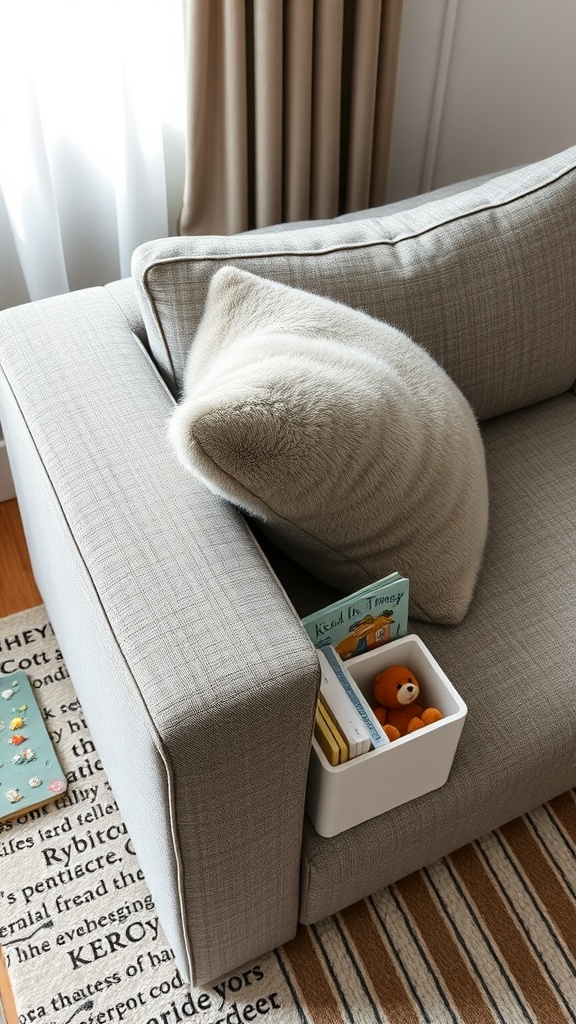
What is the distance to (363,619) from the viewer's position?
104cm

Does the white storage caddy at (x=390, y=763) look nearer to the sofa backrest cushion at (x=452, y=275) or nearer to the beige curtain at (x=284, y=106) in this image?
the sofa backrest cushion at (x=452, y=275)

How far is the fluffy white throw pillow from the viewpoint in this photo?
35.0 inches

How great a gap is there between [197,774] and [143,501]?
0.30 metres

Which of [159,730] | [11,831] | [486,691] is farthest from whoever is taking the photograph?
[11,831]

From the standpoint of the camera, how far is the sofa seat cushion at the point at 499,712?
43.5 inches

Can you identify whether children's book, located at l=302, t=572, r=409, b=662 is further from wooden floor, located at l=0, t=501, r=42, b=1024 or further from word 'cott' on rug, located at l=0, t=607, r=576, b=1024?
wooden floor, located at l=0, t=501, r=42, b=1024

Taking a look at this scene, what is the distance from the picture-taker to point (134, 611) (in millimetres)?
882

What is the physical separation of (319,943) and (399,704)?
0.45 meters

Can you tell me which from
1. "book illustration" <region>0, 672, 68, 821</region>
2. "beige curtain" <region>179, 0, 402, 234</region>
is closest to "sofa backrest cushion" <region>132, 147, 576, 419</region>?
"beige curtain" <region>179, 0, 402, 234</region>

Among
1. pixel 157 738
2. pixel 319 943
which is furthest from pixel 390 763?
pixel 319 943

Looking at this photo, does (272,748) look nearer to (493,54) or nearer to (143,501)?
(143,501)

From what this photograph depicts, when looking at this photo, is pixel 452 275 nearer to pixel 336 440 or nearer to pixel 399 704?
pixel 336 440

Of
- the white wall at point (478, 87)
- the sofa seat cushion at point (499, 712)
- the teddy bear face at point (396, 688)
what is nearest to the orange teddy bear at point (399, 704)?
the teddy bear face at point (396, 688)

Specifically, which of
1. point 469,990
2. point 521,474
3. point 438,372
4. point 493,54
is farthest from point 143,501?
point 493,54
